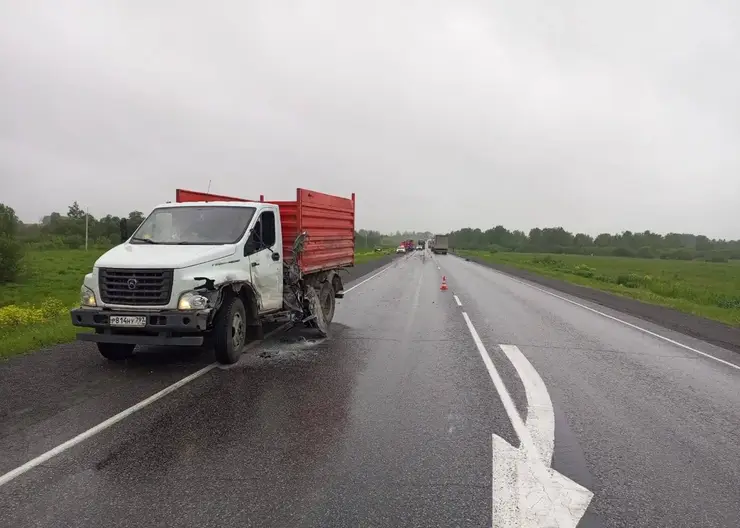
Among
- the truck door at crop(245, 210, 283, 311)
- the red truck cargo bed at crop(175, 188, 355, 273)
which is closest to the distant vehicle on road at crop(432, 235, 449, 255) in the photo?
the red truck cargo bed at crop(175, 188, 355, 273)

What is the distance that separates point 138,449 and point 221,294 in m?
2.85

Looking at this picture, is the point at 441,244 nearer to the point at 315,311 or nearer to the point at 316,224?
the point at 316,224

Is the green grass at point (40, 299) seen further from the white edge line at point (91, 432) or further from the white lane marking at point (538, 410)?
the white lane marking at point (538, 410)

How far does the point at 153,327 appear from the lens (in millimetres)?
6262

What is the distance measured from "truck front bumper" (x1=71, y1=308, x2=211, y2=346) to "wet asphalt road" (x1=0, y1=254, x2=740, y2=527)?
0.49 meters

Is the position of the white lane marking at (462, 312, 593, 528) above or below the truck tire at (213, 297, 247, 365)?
below

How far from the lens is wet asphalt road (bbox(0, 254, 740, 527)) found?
328cm

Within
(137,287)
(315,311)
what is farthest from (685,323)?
(137,287)

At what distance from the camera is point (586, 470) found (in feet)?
12.9

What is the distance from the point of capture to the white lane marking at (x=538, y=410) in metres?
4.39

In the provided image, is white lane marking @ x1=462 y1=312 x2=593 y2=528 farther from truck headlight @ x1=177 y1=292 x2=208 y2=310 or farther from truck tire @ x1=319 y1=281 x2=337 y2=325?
truck tire @ x1=319 y1=281 x2=337 y2=325

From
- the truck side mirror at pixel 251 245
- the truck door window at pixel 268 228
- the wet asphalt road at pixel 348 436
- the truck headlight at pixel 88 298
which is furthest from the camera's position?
the truck door window at pixel 268 228

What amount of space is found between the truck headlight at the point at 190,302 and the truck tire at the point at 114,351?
1.46 meters

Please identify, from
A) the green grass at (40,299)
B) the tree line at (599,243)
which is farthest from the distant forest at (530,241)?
the green grass at (40,299)
